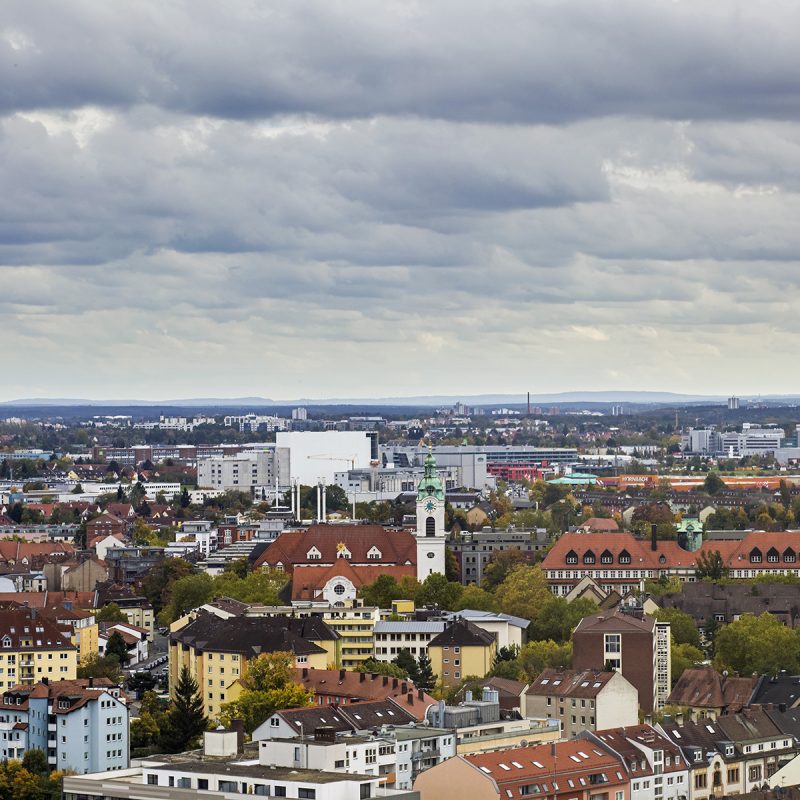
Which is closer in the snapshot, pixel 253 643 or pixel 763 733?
pixel 763 733

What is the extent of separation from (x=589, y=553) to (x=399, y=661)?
3961 centimetres

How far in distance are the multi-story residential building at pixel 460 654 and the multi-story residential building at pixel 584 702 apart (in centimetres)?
1536

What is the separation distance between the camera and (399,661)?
109 metres

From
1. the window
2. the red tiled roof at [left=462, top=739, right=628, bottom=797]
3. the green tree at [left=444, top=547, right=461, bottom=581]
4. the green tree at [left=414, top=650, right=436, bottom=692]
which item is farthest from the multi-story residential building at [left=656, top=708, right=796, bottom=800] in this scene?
the green tree at [left=444, top=547, right=461, bottom=581]

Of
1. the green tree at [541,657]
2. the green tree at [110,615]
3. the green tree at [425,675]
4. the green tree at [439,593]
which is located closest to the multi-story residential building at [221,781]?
the green tree at [425,675]

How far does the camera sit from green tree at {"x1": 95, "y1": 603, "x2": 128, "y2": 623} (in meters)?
132

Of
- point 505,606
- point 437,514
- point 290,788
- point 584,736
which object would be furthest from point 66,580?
point 290,788

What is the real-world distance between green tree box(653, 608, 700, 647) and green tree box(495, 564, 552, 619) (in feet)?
28.4

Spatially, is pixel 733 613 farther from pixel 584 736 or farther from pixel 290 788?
pixel 290 788

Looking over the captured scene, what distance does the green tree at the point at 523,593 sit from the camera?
413 feet

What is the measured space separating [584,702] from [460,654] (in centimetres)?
1865

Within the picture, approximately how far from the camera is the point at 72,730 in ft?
282

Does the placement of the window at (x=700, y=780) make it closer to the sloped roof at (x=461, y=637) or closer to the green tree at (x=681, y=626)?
the sloped roof at (x=461, y=637)

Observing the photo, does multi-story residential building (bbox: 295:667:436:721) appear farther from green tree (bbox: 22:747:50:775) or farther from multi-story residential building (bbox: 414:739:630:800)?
green tree (bbox: 22:747:50:775)
